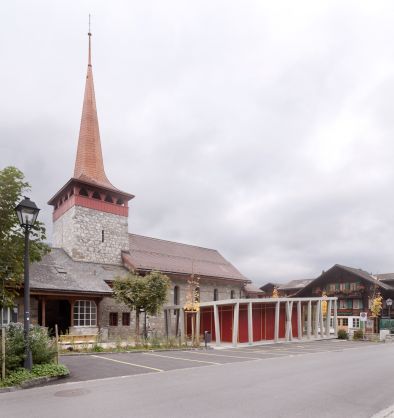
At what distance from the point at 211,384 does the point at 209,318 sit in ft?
70.6

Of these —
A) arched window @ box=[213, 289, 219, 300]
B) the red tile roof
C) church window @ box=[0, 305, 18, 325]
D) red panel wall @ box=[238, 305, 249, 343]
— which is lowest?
red panel wall @ box=[238, 305, 249, 343]

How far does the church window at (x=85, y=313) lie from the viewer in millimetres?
27562

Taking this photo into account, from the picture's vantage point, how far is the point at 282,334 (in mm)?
34812

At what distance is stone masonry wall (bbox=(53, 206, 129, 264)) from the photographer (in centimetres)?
3325

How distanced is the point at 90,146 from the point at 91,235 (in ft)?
25.8

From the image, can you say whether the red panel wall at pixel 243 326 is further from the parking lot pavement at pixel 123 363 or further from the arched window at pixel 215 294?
the parking lot pavement at pixel 123 363

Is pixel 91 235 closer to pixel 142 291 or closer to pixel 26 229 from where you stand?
pixel 142 291

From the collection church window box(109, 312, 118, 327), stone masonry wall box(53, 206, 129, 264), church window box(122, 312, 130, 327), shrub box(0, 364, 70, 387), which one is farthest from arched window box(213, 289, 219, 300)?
shrub box(0, 364, 70, 387)

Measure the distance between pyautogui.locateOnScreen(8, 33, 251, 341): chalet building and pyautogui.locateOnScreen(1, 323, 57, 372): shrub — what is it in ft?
37.2

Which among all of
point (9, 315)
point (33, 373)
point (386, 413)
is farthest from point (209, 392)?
point (9, 315)

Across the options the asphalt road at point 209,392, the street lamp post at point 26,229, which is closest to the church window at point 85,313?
the asphalt road at point 209,392

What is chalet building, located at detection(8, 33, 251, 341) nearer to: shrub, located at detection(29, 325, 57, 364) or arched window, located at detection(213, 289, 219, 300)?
arched window, located at detection(213, 289, 219, 300)

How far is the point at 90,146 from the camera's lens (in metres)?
37.1

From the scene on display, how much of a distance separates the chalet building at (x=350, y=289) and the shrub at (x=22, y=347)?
4274cm
